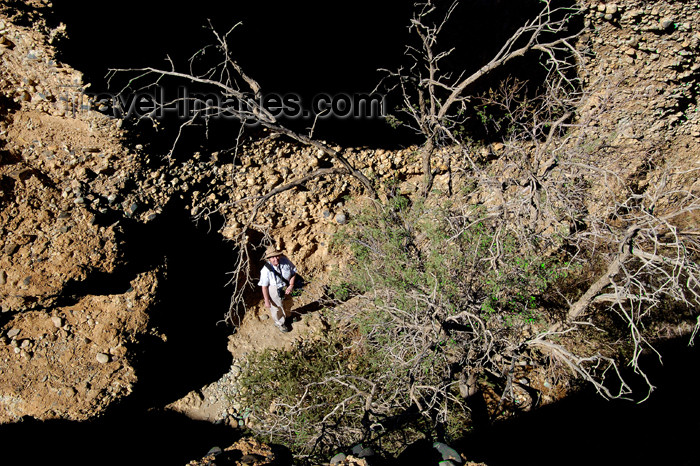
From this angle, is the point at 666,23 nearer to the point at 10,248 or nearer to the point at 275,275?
the point at 275,275

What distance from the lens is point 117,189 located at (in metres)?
4.61

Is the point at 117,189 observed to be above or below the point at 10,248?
above

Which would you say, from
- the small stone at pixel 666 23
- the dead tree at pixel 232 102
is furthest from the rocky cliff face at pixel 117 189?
the dead tree at pixel 232 102

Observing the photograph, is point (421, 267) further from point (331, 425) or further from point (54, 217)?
point (54, 217)

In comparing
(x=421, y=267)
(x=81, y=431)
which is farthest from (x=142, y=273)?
(x=421, y=267)

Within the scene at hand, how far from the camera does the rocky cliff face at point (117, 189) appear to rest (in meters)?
4.28

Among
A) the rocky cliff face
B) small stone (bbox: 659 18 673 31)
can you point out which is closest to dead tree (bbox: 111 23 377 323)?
the rocky cliff face

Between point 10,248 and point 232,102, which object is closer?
point 10,248

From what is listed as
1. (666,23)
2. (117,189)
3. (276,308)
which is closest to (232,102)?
(117,189)

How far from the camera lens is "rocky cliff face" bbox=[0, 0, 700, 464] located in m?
4.28

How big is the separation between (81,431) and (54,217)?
2.42 meters

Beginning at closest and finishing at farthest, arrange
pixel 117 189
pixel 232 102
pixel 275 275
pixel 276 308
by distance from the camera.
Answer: pixel 117 189
pixel 232 102
pixel 275 275
pixel 276 308

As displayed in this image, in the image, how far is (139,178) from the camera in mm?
4691

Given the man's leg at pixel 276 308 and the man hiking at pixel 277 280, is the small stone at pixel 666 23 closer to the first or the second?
the man hiking at pixel 277 280
